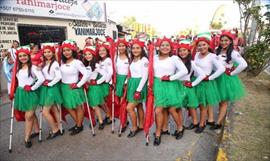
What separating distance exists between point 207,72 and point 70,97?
9.41ft

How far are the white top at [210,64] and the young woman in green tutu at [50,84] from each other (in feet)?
9.50

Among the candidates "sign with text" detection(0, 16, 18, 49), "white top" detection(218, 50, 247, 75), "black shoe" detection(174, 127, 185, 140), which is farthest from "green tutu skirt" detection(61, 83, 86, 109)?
"sign with text" detection(0, 16, 18, 49)

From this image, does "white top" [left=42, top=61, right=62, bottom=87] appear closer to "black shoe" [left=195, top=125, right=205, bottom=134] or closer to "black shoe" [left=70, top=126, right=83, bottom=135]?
"black shoe" [left=70, top=126, right=83, bottom=135]

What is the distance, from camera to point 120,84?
569cm

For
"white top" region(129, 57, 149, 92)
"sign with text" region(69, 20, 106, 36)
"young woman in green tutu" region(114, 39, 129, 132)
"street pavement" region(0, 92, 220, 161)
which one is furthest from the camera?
"sign with text" region(69, 20, 106, 36)

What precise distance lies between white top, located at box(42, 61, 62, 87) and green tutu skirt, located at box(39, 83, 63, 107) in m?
0.12

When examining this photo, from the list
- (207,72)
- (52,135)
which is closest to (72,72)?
(52,135)

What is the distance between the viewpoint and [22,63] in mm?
5035

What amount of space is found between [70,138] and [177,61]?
2.72 m

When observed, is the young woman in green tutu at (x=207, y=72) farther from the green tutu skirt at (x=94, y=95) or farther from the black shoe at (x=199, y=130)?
the green tutu skirt at (x=94, y=95)

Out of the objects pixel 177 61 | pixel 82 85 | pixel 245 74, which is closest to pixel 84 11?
pixel 245 74

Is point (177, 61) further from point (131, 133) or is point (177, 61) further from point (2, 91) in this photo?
point (2, 91)

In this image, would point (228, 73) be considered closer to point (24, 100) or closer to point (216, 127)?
point (216, 127)

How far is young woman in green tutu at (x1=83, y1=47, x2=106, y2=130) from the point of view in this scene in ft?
18.9
